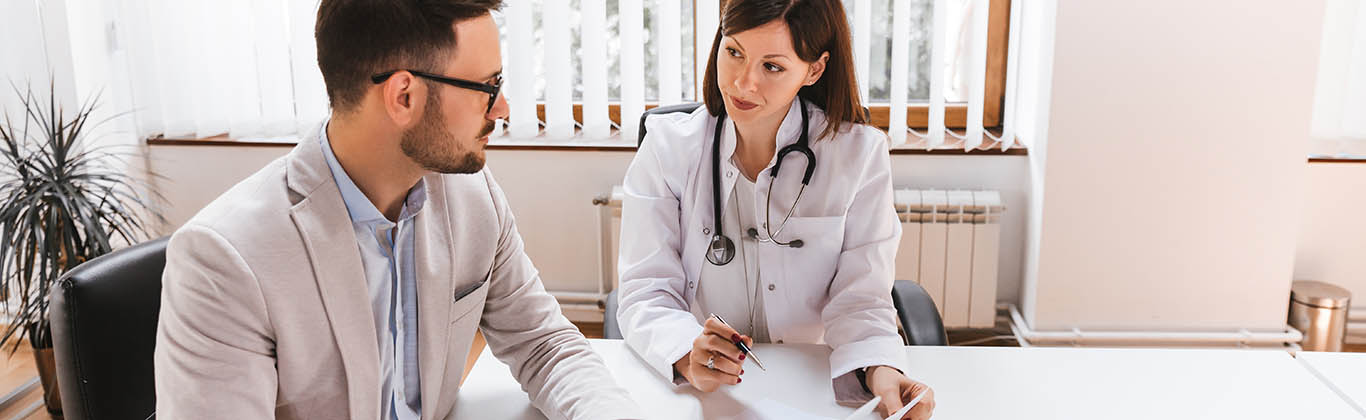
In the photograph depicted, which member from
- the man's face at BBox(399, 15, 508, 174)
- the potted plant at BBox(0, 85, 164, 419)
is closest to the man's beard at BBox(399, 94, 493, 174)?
the man's face at BBox(399, 15, 508, 174)

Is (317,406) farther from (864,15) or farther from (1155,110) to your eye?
(1155,110)

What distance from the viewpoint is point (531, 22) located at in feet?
9.60

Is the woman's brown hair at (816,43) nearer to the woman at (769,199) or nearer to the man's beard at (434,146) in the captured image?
the woman at (769,199)

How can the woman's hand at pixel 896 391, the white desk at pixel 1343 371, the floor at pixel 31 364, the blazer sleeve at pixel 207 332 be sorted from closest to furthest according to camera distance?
the blazer sleeve at pixel 207 332, the woman's hand at pixel 896 391, the white desk at pixel 1343 371, the floor at pixel 31 364

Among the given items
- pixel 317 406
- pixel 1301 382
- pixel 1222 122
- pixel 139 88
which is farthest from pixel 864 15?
pixel 139 88

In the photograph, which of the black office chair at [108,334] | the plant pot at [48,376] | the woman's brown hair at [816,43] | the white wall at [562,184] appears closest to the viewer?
the black office chair at [108,334]

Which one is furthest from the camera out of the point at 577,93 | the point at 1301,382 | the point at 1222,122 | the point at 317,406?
the point at 577,93

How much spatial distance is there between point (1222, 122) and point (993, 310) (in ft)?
2.72

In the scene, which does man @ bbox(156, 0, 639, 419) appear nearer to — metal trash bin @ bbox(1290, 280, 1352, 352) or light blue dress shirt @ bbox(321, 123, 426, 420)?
light blue dress shirt @ bbox(321, 123, 426, 420)

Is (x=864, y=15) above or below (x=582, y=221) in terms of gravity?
above

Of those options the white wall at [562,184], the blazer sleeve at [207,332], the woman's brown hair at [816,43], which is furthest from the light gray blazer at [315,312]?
the white wall at [562,184]

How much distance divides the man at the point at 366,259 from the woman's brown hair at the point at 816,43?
19.2 inches

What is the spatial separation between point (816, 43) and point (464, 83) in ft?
2.08

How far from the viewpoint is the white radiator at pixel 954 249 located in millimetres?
2887
